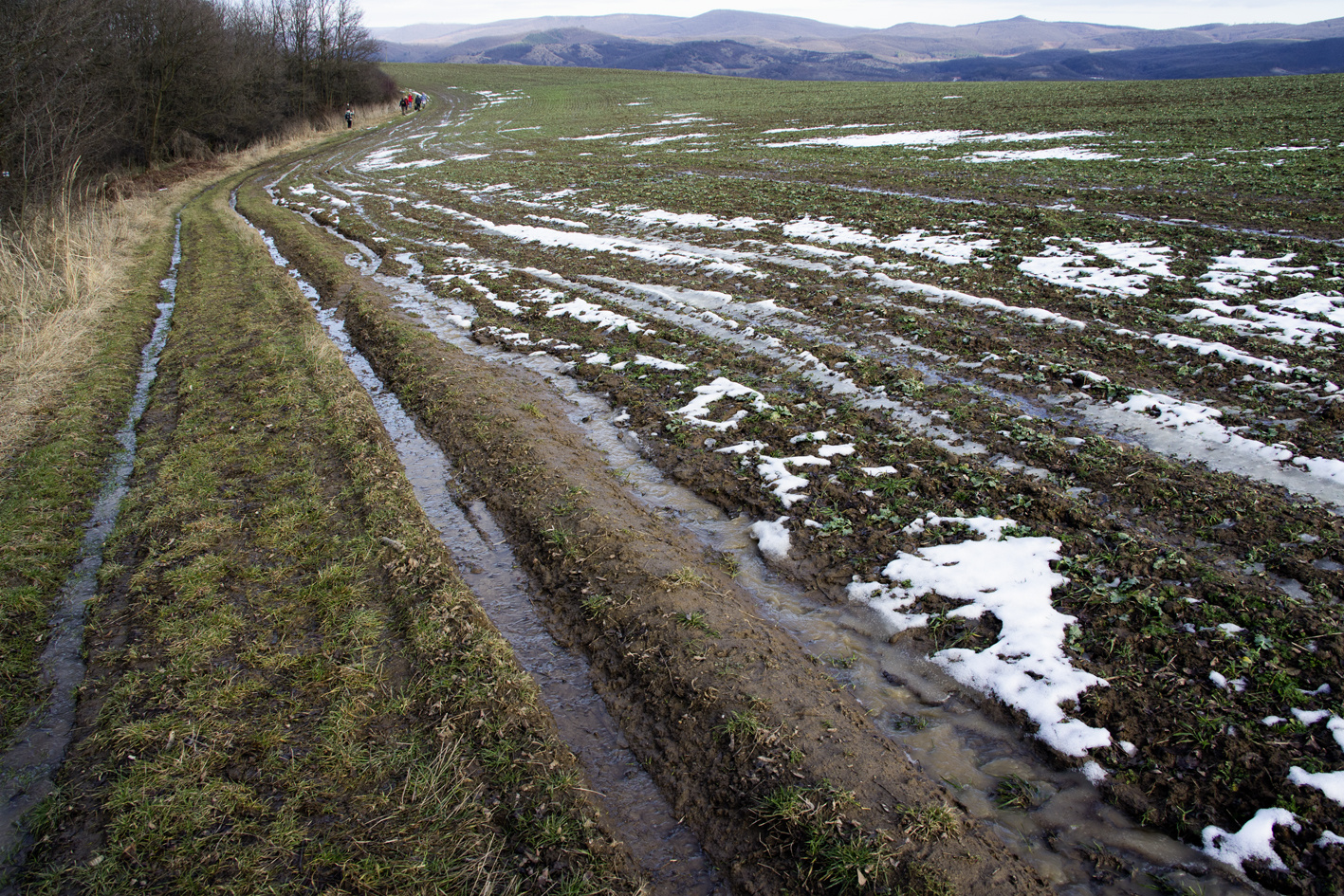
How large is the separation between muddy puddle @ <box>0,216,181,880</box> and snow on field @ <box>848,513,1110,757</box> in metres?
5.02

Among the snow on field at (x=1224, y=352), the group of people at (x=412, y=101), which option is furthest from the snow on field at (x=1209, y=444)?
the group of people at (x=412, y=101)

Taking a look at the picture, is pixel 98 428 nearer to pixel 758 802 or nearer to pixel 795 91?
pixel 758 802

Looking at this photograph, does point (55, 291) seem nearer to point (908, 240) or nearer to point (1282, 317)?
point (908, 240)

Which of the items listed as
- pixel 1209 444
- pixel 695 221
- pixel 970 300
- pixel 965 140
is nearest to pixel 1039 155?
pixel 965 140

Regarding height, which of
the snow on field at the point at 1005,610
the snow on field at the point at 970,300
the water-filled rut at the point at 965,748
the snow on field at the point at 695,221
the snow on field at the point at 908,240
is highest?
the snow on field at the point at 695,221

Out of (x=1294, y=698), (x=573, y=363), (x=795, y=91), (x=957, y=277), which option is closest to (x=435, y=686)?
(x=1294, y=698)

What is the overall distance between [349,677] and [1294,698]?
18.2 feet

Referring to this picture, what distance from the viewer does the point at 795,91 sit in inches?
2352

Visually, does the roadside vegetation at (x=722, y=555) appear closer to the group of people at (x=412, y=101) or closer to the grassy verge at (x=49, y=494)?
the grassy verge at (x=49, y=494)

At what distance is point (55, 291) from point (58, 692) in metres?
11.6

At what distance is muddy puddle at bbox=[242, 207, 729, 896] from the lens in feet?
10.8

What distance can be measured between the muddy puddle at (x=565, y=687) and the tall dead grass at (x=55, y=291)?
15.7 feet

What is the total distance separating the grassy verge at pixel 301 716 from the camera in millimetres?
3234

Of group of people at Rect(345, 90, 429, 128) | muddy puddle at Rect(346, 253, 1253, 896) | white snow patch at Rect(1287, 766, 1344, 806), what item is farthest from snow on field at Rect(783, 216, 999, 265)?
group of people at Rect(345, 90, 429, 128)
